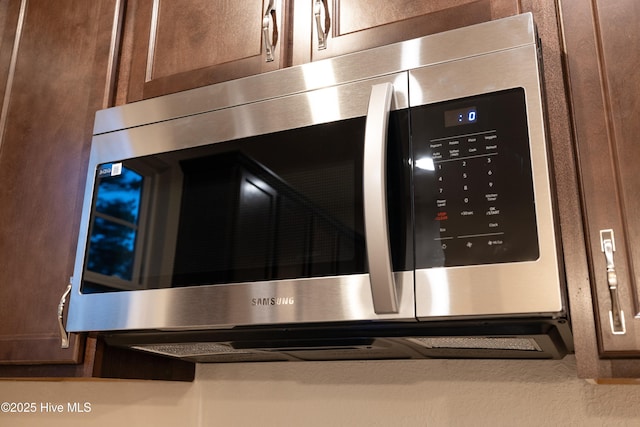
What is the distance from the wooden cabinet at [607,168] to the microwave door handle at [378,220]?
0.85 ft

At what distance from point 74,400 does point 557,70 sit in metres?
1.42

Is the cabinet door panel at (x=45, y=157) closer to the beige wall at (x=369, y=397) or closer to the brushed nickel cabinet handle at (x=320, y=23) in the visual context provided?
the beige wall at (x=369, y=397)

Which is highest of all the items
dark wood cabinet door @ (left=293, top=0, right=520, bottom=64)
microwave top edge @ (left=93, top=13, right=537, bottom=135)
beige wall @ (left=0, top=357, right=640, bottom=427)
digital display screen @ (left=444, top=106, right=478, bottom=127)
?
dark wood cabinet door @ (left=293, top=0, right=520, bottom=64)

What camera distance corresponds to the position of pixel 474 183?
2.73ft

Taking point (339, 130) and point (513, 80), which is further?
point (339, 130)

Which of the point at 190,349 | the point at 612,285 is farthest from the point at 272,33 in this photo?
the point at 612,285

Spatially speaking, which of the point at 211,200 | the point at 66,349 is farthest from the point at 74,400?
the point at 211,200

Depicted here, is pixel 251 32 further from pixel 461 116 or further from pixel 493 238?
pixel 493 238

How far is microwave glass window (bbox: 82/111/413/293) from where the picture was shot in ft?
2.95

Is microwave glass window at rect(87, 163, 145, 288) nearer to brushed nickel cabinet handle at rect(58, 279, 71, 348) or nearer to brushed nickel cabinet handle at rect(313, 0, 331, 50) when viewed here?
brushed nickel cabinet handle at rect(58, 279, 71, 348)

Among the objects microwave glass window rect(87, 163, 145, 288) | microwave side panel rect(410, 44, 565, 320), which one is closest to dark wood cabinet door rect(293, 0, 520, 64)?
microwave side panel rect(410, 44, 565, 320)

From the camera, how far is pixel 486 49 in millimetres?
893

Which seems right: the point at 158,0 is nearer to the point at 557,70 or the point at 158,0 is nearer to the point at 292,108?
the point at 292,108

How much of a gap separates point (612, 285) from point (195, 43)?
0.91 meters
